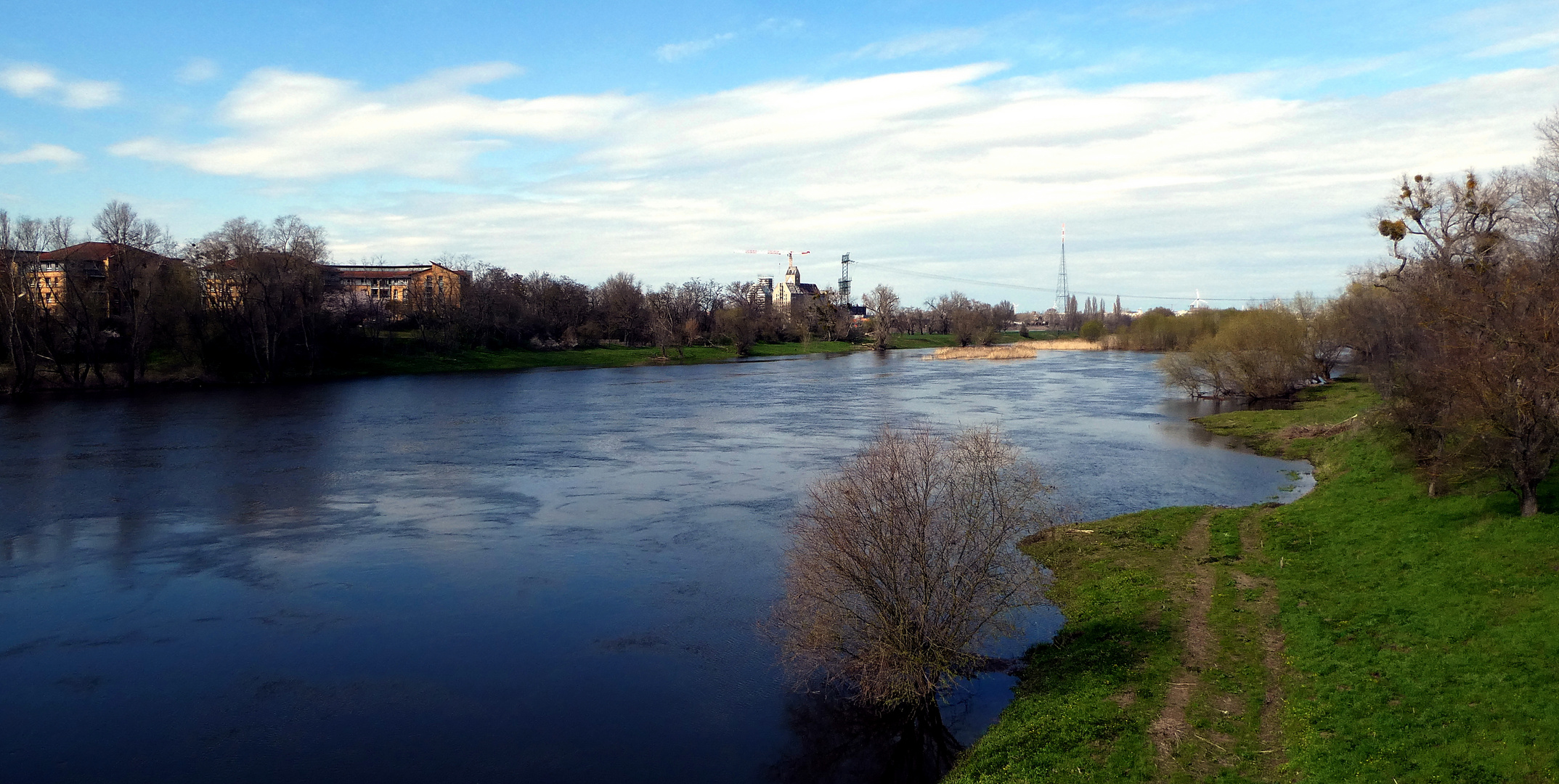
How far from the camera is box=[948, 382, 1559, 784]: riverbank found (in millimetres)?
10758

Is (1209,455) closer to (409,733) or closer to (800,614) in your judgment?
(800,614)

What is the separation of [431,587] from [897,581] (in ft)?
38.1

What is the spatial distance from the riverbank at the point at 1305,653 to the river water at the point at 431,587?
1823 millimetres

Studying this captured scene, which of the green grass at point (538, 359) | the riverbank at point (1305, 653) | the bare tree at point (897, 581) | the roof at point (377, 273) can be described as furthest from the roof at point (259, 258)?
the bare tree at point (897, 581)

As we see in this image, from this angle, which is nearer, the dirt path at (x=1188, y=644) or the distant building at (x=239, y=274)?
the dirt path at (x=1188, y=644)

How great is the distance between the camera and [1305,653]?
13.7m

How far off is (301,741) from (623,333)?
10040 centimetres

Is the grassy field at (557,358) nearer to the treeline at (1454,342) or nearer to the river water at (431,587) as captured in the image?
the river water at (431,587)

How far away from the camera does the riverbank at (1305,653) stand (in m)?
10.8

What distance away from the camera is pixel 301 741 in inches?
532

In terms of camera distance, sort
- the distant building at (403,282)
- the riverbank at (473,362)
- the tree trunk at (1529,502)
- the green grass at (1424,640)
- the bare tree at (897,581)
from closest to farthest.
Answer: the green grass at (1424,640) → the bare tree at (897,581) → the tree trunk at (1529,502) → the riverbank at (473,362) → the distant building at (403,282)


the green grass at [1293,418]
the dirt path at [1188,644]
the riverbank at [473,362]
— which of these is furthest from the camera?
the riverbank at [473,362]

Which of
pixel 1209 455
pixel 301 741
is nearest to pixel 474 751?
pixel 301 741

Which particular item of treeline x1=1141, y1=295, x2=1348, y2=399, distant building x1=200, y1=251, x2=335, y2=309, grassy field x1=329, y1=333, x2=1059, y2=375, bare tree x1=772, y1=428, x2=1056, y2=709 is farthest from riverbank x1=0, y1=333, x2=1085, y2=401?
bare tree x1=772, y1=428, x2=1056, y2=709
